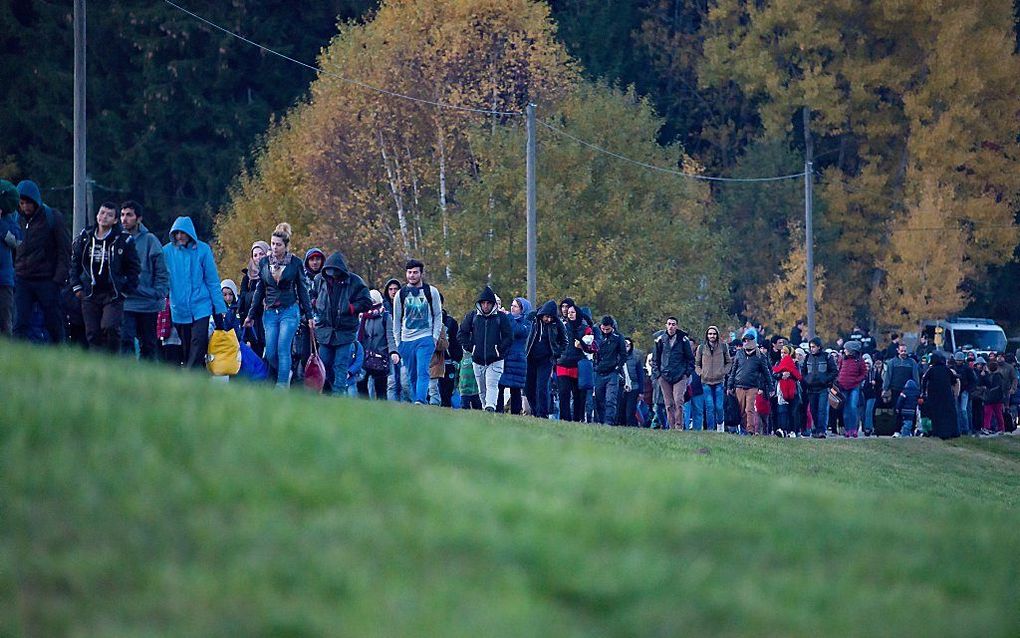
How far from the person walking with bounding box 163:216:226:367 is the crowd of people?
0.01 m

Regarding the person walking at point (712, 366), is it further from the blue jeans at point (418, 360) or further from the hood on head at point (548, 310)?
the blue jeans at point (418, 360)

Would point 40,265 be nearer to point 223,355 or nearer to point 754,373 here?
point 223,355

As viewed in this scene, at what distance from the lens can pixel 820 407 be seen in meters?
33.2

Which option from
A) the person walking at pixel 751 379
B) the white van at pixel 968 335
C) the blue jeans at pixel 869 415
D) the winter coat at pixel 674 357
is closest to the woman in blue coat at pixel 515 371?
the winter coat at pixel 674 357

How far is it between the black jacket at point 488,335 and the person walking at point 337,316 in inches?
149

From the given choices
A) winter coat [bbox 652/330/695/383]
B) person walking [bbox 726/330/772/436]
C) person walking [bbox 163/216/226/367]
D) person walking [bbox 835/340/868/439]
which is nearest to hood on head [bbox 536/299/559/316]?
winter coat [bbox 652/330/695/383]

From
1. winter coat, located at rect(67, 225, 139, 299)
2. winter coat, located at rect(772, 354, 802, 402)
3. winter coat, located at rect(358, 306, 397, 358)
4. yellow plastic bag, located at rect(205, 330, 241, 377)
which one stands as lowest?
winter coat, located at rect(772, 354, 802, 402)

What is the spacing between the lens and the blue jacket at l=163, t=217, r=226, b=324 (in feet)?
55.6

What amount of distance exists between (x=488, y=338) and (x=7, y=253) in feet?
27.5

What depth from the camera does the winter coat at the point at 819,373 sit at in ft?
108

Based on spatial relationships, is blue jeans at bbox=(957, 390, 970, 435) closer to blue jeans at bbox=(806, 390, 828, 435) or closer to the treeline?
blue jeans at bbox=(806, 390, 828, 435)

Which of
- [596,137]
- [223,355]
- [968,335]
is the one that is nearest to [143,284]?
[223,355]

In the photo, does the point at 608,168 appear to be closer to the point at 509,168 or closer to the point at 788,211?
the point at 509,168

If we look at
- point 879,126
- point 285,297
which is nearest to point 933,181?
point 879,126
